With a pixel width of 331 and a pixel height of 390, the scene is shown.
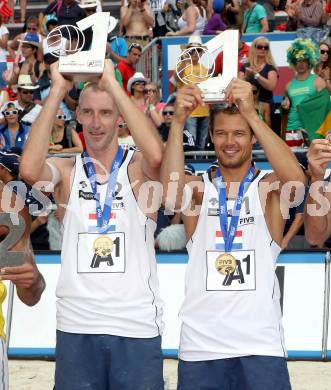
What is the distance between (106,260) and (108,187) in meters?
0.41

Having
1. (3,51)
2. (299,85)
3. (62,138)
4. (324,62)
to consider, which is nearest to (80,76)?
(62,138)

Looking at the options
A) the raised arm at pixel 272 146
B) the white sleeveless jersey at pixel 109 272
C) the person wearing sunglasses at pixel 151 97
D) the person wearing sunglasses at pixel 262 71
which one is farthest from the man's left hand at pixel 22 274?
the person wearing sunglasses at pixel 151 97

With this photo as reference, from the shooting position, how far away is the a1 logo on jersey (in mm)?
4828

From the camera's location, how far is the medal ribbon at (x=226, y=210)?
16.0 feet

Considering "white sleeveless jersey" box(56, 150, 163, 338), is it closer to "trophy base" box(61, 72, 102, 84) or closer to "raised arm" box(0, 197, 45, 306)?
"raised arm" box(0, 197, 45, 306)

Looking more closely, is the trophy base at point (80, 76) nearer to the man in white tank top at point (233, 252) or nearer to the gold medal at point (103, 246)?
the man in white tank top at point (233, 252)

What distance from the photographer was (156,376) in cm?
486

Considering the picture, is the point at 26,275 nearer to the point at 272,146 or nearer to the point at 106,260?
the point at 106,260

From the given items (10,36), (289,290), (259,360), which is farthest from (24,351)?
(10,36)

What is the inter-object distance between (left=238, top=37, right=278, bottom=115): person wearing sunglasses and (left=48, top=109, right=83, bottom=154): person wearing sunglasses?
7.02 feet

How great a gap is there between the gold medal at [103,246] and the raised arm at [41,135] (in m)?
0.48

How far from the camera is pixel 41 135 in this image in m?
4.90

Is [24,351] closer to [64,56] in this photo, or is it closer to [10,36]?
[64,56]

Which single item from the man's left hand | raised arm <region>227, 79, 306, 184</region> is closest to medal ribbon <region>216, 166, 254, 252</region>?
raised arm <region>227, 79, 306, 184</region>
